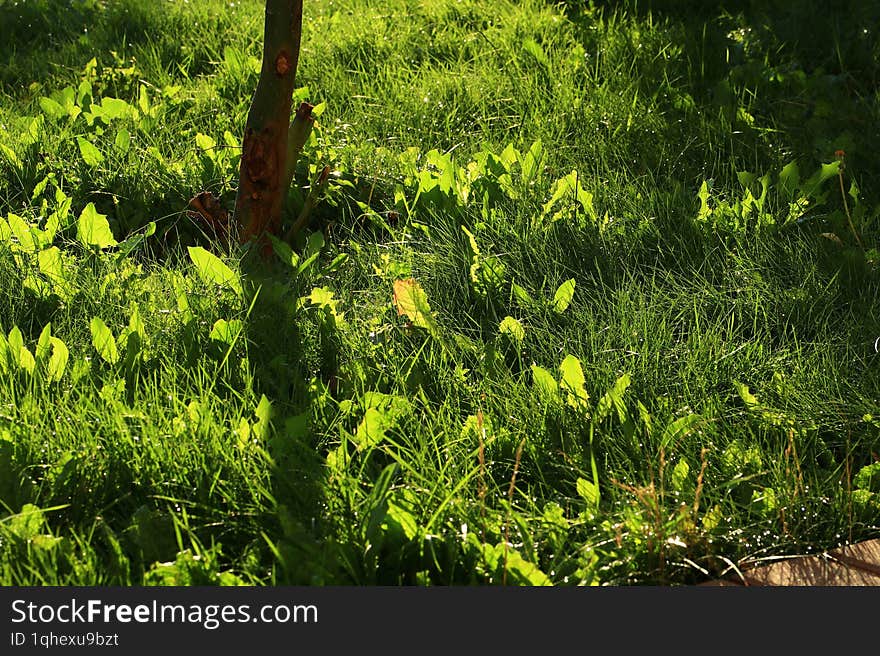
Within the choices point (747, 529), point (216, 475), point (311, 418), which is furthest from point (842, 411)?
point (216, 475)

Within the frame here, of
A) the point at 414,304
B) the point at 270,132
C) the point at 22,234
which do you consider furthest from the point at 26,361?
the point at 270,132

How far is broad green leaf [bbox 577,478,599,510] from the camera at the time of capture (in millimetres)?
2002

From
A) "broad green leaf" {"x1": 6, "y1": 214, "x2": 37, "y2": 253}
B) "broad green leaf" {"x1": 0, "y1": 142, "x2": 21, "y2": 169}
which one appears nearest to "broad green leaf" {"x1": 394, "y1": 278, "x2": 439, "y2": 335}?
"broad green leaf" {"x1": 6, "y1": 214, "x2": 37, "y2": 253}

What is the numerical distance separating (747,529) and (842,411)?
489 mm

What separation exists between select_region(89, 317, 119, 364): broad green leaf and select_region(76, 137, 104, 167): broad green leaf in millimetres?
1183

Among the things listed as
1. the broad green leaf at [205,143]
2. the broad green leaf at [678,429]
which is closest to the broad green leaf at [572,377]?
the broad green leaf at [678,429]

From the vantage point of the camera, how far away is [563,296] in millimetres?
2656

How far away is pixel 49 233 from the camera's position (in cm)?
290

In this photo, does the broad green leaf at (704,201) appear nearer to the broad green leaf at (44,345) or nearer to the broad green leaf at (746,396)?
the broad green leaf at (746,396)

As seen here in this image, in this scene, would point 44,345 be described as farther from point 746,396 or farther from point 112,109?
point 746,396

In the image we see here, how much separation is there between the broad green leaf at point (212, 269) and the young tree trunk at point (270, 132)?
1.05 ft

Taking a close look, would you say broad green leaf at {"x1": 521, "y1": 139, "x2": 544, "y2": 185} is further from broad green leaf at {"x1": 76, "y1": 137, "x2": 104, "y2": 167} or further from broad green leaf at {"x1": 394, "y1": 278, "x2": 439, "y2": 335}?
broad green leaf at {"x1": 76, "y1": 137, "x2": 104, "y2": 167}

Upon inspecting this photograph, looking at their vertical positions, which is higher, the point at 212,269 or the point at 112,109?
the point at 112,109

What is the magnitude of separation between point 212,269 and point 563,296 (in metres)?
0.99
